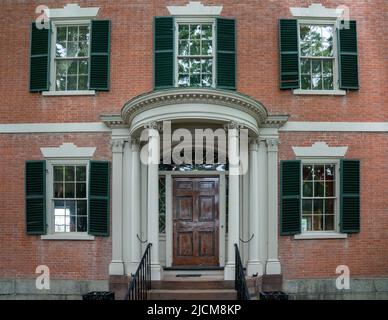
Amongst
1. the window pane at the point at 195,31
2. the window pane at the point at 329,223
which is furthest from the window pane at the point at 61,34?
the window pane at the point at 329,223

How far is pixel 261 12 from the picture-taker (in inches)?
454

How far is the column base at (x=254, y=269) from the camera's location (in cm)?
1047

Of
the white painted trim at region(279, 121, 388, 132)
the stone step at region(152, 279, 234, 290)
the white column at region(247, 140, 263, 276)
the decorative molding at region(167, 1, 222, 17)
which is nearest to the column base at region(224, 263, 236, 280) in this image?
the stone step at region(152, 279, 234, 290)

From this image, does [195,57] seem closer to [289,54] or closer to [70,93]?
[289,54]

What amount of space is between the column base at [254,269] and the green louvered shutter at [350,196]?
2.17m

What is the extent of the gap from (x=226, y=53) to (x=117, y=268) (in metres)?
5.53

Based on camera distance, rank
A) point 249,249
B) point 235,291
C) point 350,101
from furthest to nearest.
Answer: point 350,101 < point 249,249 < point 235,291

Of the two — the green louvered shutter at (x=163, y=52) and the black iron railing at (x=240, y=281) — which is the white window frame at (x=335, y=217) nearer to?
the black iron railing at (x=240, y=281)

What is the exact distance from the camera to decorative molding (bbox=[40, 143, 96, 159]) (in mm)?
11195

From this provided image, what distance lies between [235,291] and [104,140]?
181 inches

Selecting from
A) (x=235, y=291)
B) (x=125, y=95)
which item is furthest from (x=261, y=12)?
(x=235, y=291)

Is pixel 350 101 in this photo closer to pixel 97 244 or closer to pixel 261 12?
pixel 261 12

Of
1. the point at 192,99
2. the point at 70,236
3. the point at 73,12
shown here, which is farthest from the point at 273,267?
the point at 73,12

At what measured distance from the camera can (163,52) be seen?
1130 cm
